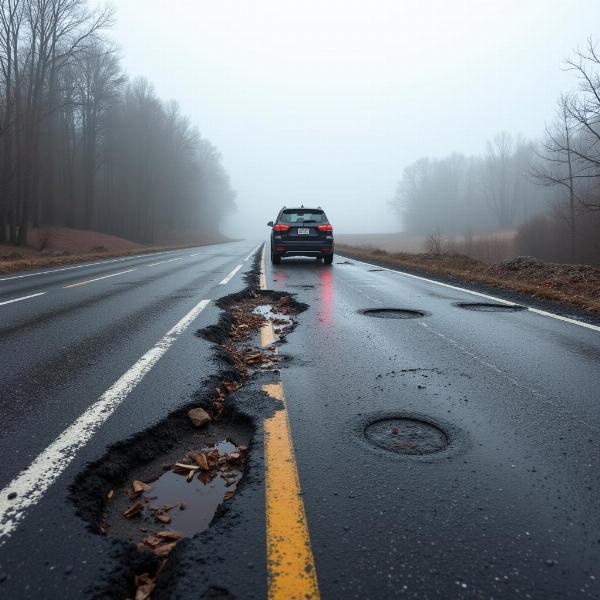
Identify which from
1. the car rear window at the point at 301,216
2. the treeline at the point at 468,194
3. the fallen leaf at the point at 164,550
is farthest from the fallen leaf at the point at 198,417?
the treeline at the point at 468,194

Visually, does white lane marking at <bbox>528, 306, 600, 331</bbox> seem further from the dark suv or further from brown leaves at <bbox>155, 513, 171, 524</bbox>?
the dark suv

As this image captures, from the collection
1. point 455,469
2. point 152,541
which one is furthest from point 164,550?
point 455,469

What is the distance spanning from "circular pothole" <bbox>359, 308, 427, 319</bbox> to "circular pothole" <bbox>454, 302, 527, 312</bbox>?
3.15 ft

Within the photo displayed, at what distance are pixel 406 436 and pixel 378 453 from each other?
0.99 ft

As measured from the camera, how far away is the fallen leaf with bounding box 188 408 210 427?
2900 mm

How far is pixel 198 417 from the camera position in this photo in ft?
9.64

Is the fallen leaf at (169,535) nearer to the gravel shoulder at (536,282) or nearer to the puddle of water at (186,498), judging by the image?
the puddle of water at (186,498)

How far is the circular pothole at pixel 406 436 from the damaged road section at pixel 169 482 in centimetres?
71

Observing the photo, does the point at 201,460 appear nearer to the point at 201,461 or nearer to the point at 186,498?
the point at 201,461

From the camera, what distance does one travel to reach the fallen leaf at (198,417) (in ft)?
9.51

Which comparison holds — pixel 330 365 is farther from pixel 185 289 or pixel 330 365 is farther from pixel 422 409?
pixel 185 289

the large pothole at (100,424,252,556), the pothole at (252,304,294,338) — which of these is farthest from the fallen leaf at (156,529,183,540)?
the pothole at (252,304,294,338)

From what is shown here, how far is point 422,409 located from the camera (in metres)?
2.96

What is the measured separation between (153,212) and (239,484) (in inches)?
1995
